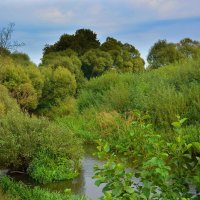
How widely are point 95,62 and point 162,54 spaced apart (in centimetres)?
843

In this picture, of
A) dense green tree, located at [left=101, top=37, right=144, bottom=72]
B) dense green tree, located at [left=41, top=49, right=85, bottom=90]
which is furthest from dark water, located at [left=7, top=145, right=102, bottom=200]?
dense green tree, located at [left=101, top=37, right=144, bottom=72]

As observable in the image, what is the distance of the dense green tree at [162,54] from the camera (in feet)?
153

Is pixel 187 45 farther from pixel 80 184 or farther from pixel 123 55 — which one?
pixel 80 184

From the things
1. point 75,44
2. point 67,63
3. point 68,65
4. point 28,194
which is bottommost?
point 28,194

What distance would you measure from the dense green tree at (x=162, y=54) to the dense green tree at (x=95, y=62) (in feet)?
19.4

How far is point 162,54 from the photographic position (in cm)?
4731

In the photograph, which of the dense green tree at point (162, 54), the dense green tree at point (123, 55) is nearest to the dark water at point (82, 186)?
the dense green tree at point (123, 55)

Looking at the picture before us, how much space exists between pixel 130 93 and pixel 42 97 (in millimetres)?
9642

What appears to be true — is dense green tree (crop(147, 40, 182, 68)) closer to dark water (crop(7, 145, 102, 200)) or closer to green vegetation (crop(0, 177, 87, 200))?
dark water (crop(7, 145, 102, 200))

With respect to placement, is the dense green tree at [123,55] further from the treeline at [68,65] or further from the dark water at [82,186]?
the dark water at [82,186]

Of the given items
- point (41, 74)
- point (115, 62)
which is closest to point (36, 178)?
point (41, 74)

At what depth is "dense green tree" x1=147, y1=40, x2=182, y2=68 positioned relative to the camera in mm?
46594

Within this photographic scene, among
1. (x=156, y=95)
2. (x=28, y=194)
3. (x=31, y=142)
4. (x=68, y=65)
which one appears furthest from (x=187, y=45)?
(x=28, y=194)

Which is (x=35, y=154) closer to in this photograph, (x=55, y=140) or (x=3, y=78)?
(x=55, y=140)
